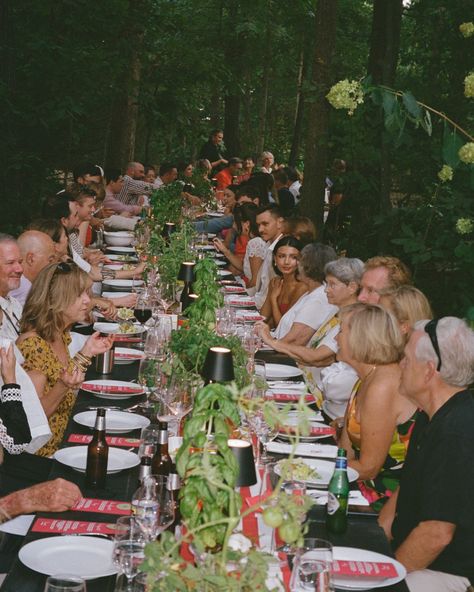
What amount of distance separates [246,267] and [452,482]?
5.44 meters

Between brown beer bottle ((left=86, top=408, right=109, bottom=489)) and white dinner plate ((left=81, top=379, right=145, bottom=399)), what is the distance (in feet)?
3.26

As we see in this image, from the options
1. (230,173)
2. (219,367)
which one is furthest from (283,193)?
(219,367)

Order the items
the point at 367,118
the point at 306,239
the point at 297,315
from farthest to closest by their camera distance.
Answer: the point at 367,118, the point at 306,239, the point at 297,315

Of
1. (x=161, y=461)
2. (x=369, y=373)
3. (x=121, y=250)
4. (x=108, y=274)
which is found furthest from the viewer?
(x=121, y=250)

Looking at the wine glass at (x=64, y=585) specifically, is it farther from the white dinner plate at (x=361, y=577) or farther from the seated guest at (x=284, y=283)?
the seated guest at (x=284, y=283)

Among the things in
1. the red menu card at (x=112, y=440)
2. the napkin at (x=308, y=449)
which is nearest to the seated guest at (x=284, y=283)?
the napkin at (x=308, y=449)

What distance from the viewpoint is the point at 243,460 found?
2.24 metres

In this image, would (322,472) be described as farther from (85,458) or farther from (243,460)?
(243,460)

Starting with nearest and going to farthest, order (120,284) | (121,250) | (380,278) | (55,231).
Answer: (380,278) → (55,231) → (120,284) → (121,250)

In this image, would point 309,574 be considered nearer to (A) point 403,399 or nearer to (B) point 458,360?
(B) point 458,360

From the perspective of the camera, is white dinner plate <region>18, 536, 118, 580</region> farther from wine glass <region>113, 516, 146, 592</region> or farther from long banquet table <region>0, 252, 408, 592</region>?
wine glass <region>113, 516, 146, 592</region>

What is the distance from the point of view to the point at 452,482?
9.72 ft

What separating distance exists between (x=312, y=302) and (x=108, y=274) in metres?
2.20

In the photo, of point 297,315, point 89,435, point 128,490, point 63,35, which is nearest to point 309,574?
point 128,490
